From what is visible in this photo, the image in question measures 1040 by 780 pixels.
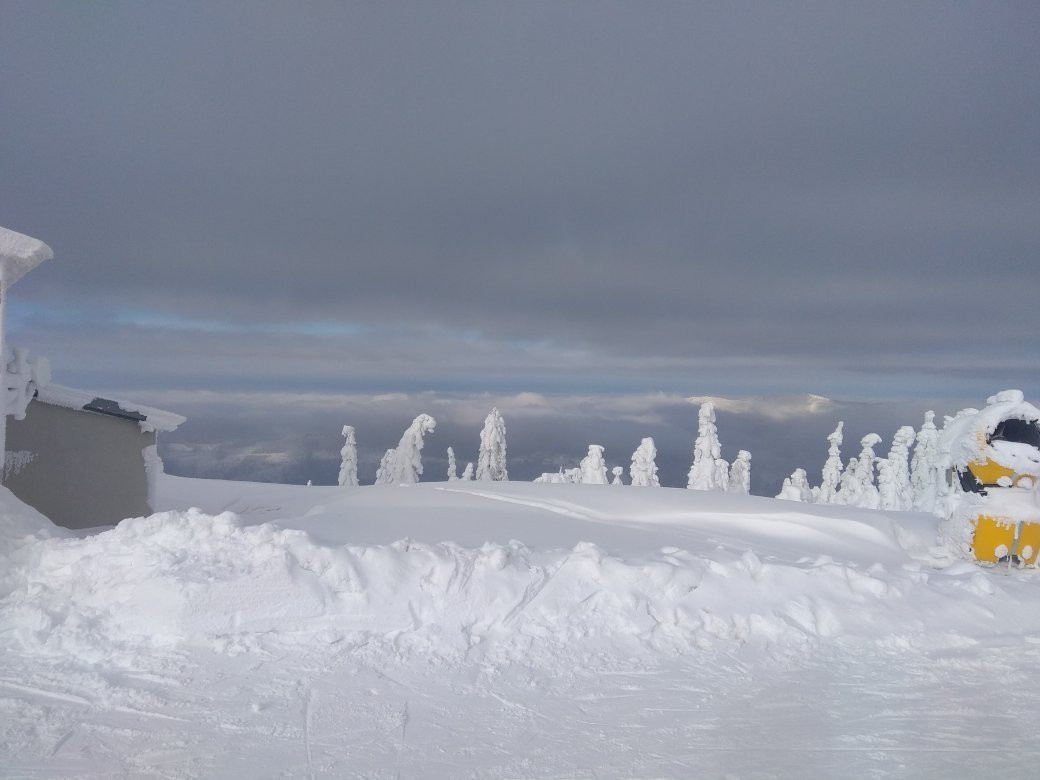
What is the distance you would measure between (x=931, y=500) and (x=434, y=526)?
681 inches

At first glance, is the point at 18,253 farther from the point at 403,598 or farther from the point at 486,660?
the point at 486,660

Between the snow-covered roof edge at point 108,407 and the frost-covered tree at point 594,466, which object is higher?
the snow-covered roof edge at point 108,407

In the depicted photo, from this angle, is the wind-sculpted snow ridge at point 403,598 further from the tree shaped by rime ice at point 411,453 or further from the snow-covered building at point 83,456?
the tree shaped by rime ice at point 411,453

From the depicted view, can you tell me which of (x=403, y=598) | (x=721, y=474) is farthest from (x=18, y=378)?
(x=721, y=474)

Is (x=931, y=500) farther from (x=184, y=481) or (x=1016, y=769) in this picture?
(x=184, y=481)

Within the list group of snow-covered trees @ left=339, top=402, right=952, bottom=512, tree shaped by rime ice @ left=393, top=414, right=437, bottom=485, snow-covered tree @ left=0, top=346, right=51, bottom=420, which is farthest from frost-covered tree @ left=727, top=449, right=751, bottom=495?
snow-covered tree @ left=0, top=346, right=51, bottom=420

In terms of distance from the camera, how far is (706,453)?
32594mm

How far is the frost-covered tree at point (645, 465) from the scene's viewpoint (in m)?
33.0

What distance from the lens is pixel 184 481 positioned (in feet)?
67.3

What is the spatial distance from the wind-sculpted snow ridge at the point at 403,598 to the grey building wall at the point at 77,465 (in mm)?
4387

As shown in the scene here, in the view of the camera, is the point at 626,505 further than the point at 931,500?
No

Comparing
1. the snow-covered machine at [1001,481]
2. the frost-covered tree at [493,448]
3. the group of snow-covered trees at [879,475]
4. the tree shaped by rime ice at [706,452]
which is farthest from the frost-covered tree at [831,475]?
the snow-covered machine at [1001,481]

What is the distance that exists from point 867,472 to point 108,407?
3459 cm

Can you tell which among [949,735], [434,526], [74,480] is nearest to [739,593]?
[949,735]
